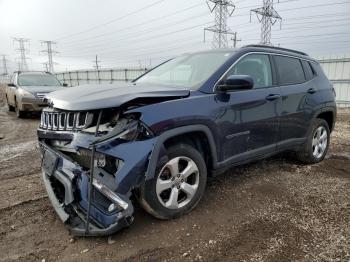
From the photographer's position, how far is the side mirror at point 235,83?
345cm

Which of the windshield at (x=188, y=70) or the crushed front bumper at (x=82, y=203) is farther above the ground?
the windshield at (x=188, y=70)

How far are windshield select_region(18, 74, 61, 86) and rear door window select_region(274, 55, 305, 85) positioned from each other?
9169 mm

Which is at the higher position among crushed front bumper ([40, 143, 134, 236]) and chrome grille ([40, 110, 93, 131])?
chrome grille ([40, 110, 93, 131])

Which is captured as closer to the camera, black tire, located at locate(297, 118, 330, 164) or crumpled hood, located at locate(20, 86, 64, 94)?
black tire, located at locate(297, 118, 330, 164)

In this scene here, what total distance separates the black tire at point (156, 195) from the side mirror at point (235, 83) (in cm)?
78

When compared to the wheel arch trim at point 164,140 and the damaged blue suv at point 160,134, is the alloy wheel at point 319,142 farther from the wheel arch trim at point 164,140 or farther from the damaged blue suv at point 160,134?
the wheel arch trim at point 164,140

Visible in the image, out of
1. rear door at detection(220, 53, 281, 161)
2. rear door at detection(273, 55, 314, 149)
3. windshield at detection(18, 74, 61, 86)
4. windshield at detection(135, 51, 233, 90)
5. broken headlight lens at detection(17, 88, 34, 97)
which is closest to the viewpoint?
rear door at detection(220, 53, 281, 161)

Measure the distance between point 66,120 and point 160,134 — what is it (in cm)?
94

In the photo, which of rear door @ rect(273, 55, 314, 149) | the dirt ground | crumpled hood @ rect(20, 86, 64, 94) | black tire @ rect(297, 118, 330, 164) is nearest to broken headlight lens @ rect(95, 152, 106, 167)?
the dirt ground

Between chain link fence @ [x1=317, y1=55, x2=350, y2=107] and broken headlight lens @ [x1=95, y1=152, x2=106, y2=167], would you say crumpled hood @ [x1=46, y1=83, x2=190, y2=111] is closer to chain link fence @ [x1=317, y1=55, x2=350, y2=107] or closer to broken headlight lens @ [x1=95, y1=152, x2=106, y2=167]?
broken headlight lens @ [x1=95, y1=152, x2=106, y2=167]

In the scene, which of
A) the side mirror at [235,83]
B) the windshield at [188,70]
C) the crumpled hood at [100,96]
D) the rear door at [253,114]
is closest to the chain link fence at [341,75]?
the rear door at [253,114]

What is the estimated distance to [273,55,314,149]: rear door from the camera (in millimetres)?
4465

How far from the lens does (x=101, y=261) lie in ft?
8.72

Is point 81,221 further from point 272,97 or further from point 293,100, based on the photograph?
point 293,100
